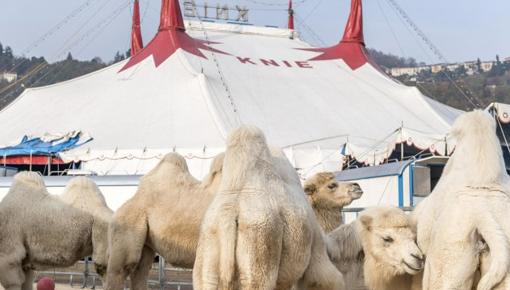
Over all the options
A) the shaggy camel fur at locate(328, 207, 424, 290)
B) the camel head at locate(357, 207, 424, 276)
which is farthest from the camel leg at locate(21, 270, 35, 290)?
the camel head at locate(357, 207, 424, 276)

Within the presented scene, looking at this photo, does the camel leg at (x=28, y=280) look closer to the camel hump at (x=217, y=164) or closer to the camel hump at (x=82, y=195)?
the camel hump at (x=82, y=195)

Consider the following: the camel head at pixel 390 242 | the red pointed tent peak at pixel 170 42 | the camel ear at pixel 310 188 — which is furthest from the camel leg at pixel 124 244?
the red pointed tent peak at pixel 170 42

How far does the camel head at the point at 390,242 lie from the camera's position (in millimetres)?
5426

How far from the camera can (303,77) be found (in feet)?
105

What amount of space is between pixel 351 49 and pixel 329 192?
28356 mm

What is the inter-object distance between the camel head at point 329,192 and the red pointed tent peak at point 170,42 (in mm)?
24227

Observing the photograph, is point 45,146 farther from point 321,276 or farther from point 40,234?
point 321,276

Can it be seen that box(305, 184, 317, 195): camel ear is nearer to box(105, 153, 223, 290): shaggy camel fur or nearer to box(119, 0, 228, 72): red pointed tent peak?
box(105, 153, 223, 290): shaggy camel fur

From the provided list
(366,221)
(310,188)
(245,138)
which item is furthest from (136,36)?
(245,138)

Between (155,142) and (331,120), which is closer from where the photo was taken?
(155,142)

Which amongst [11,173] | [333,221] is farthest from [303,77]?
[333,221]

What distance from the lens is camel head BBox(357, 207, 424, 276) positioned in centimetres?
543

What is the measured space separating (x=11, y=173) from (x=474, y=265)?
19.3 m

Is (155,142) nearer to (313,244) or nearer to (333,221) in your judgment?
(333,221)
